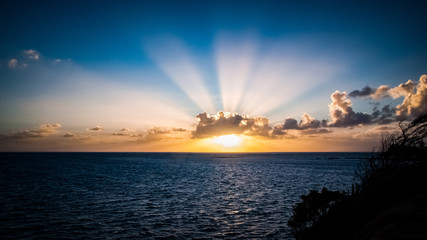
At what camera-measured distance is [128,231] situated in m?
19.8

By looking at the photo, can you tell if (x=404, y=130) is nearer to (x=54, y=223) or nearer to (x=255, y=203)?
(x=255, y=203)

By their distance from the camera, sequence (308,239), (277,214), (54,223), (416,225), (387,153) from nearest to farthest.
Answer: (416,225), (387,153), (308,239), (54,223), (277,214)

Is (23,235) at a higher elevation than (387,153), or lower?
lower

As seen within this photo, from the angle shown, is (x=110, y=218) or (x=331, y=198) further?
(x=110, y=218)

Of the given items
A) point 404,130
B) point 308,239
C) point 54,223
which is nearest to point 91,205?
point 54,223

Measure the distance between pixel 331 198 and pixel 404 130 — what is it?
28.7 ft

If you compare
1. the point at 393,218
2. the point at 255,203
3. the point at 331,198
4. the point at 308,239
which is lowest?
the point at 255,203

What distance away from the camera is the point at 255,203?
101 ft

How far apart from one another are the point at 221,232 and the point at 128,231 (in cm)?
830

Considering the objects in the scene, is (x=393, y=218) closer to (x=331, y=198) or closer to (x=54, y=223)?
(x=331, y=198)

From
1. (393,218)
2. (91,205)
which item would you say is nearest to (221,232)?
(393,218)

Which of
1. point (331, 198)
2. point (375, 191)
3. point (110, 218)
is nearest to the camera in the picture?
point (375, 191)

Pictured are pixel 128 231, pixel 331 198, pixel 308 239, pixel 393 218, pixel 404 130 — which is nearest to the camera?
pixel 393 218

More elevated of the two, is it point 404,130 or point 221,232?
point 404,130
